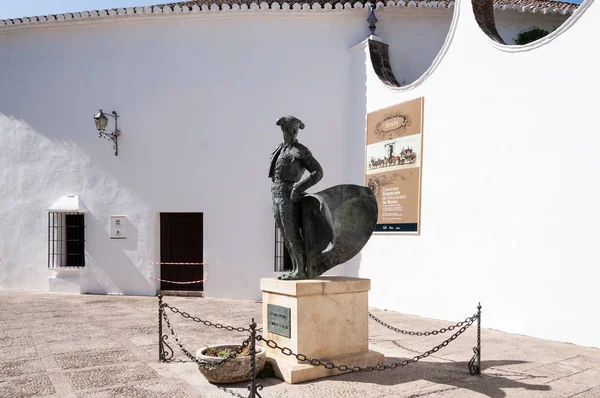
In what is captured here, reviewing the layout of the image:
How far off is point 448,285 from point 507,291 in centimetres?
107

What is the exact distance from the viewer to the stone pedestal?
16.4ft

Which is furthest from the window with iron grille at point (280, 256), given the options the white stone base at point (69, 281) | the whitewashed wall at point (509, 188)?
the white stone base at point (69, 281)

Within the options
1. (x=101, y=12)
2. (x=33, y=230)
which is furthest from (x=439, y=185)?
(x=33, y=230)

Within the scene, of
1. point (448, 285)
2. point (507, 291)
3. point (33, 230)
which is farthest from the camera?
point (33, 230)

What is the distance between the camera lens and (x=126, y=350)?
6.34 metres

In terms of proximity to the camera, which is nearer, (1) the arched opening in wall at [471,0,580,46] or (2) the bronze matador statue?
(2) the bronze matador statue

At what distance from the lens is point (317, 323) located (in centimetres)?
511

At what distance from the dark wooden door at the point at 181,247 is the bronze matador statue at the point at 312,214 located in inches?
244

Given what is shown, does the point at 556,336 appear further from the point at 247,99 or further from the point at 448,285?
the point at 247,99

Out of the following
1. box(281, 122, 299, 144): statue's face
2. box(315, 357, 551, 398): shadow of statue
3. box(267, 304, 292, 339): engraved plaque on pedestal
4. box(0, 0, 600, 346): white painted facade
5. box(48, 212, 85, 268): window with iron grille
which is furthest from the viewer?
box(48, 212, 85, 268): window with iron grille

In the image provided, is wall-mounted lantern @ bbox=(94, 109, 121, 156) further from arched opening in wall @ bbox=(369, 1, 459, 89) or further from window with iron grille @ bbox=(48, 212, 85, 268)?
arched opening in wall @ bbox=(369, 1, 459, 89)

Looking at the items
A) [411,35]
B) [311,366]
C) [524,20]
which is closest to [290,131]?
[311,366]

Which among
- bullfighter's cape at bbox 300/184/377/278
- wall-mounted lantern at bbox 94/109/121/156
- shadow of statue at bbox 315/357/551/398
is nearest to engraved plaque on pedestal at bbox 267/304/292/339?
bullfighter's cape at bbox 300/184/377/278

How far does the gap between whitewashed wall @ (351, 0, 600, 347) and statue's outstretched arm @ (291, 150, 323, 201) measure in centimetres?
336
